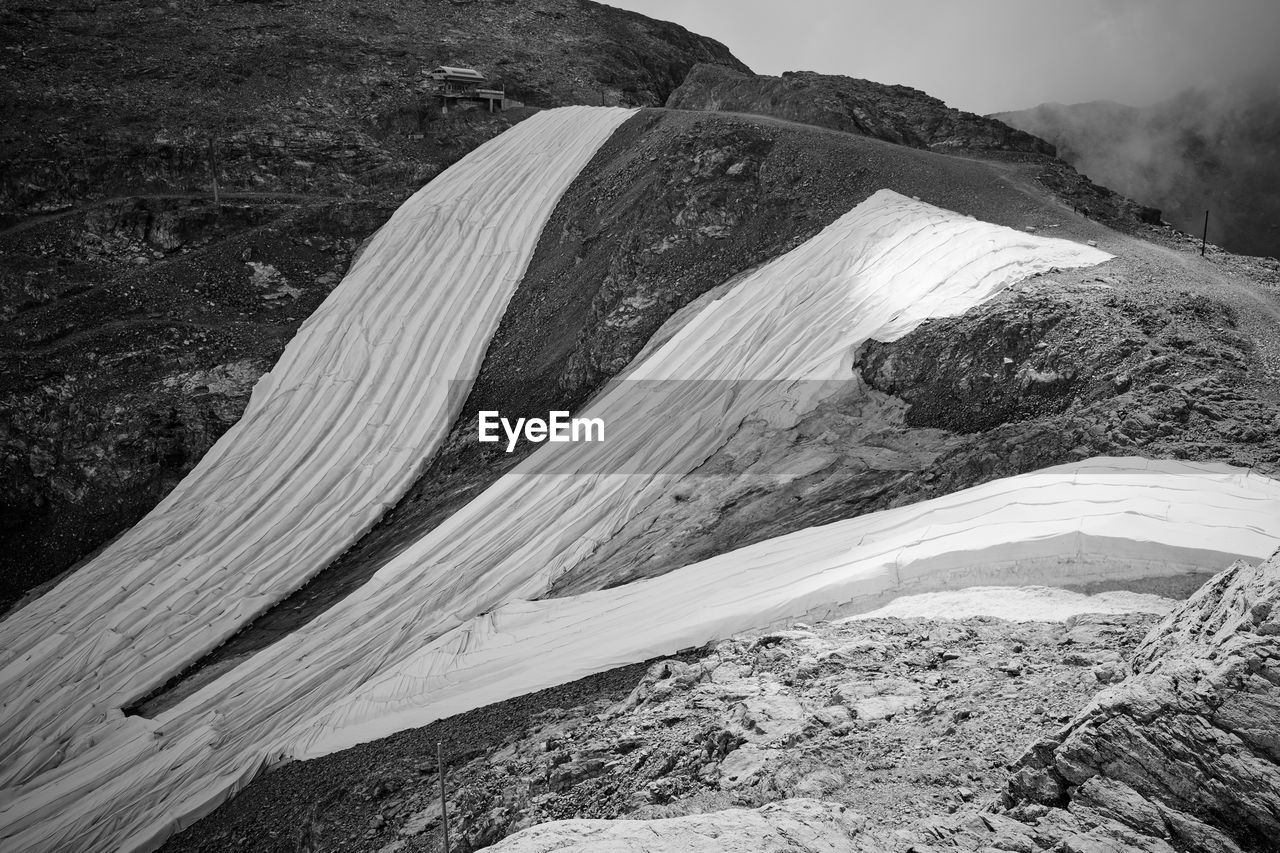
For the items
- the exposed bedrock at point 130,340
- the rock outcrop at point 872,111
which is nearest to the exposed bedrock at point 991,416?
the rock outcrop at point 872,111

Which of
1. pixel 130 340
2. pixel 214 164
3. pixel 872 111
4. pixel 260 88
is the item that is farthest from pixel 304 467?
pixel 260 88

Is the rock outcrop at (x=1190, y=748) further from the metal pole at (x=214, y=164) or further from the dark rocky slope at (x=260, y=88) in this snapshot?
the dark rocky slope at (x=260, y=88)

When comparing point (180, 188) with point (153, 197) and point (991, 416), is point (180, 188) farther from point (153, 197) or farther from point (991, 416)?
point (991, 416)

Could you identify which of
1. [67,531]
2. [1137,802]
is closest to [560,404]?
[67,531]

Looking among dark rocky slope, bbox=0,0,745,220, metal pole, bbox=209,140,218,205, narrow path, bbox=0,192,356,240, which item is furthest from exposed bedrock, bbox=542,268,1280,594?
metal pole, bbox=209,140,218,205

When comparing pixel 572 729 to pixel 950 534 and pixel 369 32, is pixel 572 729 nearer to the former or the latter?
pixel 950 534

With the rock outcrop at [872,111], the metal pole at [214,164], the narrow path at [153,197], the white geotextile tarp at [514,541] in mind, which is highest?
the rock outcrop at [872,111]

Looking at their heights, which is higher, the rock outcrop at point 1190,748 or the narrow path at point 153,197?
the narrow path at point 153,197
